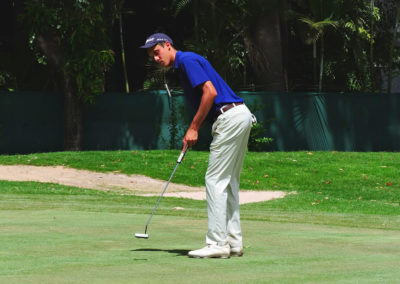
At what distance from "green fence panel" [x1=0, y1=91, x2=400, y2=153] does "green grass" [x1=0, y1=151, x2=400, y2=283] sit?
26.1 ft

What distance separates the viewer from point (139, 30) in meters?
31.3

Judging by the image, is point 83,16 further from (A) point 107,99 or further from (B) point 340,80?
(B) point 340,80

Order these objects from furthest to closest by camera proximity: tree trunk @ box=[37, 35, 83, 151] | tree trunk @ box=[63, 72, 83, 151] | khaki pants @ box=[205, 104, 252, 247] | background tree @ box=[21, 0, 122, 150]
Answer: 1. tree trunk @ box=[63, 72, 83, 151]
2. tree trunk @ box=[37, 35, 83, 151]
3. background tree @ box=[21, 0, 122, 150]
4. khaki pants @ box=[205, 104, 252, 247]

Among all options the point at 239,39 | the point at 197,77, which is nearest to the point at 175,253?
the point at 197,77

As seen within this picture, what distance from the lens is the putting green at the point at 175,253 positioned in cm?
555

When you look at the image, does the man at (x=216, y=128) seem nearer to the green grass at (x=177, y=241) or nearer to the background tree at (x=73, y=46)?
the green grass at (x=177, y=241)

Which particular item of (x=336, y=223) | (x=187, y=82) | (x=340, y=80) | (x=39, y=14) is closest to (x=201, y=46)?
(x=39, y=14)

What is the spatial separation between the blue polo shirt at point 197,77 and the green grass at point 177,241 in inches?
50.7

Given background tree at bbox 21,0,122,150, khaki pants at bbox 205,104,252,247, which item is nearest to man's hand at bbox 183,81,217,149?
khaki pants at bbox 205,104,252,247

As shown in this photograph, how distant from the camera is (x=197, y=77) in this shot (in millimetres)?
6637

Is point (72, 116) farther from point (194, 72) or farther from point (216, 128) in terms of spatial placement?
point (194, 72)

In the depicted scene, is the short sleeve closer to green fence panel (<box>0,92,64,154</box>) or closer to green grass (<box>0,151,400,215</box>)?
green grass (<box>0,151,400,215</box>)

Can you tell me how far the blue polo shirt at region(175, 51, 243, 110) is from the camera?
6652mm

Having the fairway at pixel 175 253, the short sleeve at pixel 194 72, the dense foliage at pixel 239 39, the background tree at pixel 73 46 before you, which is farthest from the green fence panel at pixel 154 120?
the short sleeve at pixel 194 72
